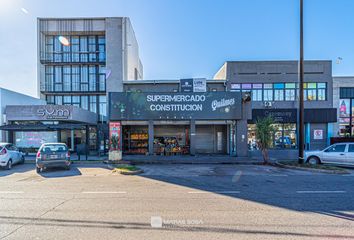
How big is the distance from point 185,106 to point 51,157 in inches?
415

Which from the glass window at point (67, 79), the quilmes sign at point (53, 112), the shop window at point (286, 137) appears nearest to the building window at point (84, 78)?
the glass window at point (67, 79)

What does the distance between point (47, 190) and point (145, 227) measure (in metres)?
5.42

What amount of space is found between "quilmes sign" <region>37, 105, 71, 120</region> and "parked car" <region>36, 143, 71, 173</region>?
8.01 meters

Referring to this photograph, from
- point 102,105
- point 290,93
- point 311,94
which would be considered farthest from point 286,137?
point 102,105

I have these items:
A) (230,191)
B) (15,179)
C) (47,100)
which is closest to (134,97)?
(15,179)

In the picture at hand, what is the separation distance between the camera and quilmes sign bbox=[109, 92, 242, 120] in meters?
18.2

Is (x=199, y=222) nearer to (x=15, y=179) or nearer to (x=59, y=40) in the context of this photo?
(x=15, y=179)

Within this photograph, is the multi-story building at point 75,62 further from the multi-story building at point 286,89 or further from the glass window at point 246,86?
the multi-story building at point 286,89

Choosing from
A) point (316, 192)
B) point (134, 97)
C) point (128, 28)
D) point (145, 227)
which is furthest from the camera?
point (128, 28)

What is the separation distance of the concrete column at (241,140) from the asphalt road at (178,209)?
28.2 feet

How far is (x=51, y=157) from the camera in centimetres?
1228

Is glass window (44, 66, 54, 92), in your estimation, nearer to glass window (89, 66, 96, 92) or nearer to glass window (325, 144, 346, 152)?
glass window (89, 66, 96, 92)

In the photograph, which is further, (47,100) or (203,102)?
(47,100)

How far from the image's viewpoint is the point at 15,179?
1039cm
